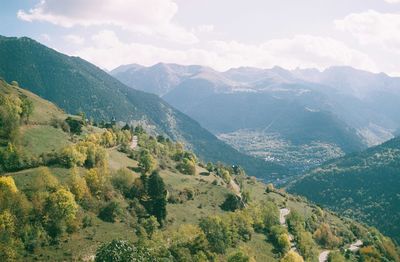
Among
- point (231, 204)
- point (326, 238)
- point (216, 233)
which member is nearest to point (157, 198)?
point (216, 233)

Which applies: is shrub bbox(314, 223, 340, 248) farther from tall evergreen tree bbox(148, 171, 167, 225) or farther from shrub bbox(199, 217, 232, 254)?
tall evergreen tree bbox(148, 171, 167, 225)

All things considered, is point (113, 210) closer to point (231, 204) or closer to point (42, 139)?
point (42, 139)

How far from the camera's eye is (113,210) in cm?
12081

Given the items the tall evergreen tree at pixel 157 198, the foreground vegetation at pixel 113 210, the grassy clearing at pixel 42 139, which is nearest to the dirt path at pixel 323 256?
the foreground vegetation at pixel 113 210

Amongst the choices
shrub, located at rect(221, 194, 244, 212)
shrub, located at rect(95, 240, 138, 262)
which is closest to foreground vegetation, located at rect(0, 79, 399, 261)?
shrub, located at rect(95, 240, 138, 262)

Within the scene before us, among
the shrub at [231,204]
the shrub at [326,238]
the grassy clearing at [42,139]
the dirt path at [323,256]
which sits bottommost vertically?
the dirt path at [323,256]

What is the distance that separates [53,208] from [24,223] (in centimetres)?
797

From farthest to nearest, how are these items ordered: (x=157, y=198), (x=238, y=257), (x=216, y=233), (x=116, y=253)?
(x=157, y=198) → (x=216, y=233) → (x=238, y=257) → (x=116, y=253)

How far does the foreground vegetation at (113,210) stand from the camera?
324ft

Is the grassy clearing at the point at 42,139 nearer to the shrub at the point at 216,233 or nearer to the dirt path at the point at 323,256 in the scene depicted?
the shrub at the point at 216,233

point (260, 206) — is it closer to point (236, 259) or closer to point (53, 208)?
point (236, 259)

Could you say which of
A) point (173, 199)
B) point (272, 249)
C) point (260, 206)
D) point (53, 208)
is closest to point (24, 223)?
point (53, 208)

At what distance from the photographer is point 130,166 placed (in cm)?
16625

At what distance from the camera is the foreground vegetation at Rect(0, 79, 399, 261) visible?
324 feet
